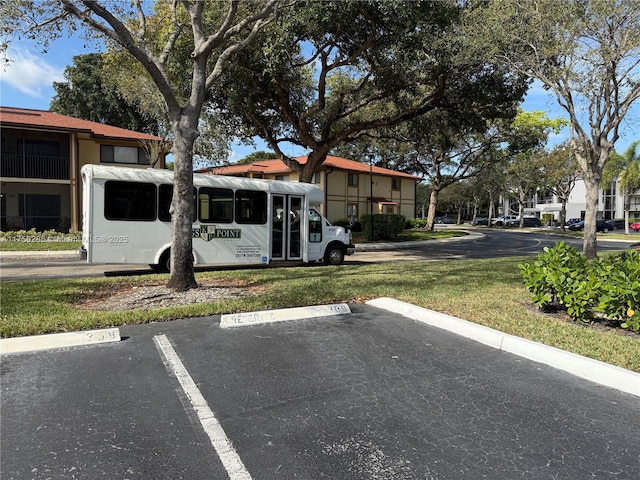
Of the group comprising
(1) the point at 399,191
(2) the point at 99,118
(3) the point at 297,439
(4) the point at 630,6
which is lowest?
(3) the point at 297,439

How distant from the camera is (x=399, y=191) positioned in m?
40.7

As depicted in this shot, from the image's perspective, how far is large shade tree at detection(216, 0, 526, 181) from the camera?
13664 mm

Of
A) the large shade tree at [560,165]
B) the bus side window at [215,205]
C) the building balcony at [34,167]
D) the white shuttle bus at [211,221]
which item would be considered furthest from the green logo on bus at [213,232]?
the large shade tree at [560,165]

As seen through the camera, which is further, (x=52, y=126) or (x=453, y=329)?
(x=52, y=126)

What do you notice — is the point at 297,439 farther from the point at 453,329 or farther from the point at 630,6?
the point at 630,6

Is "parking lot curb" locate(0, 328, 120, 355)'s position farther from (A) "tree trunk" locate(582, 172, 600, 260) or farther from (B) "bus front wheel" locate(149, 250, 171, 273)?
(A) "tree trunk" locate(582, 172, 600, 260)

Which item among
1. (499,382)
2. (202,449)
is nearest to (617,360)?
(499,382)

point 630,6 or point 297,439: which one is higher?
point 630,6

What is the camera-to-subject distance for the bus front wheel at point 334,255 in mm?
14805

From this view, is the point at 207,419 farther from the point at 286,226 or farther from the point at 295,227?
the point at 295,227

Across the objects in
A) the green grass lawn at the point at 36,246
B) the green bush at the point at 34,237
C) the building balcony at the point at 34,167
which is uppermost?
the building balcony at the point at 34,167

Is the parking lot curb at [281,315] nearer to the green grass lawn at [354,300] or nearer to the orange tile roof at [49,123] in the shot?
the green grass lawn at [354,300]

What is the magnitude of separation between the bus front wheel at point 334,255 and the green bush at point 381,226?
13.0 meters

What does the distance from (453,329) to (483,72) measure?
13829 mm
